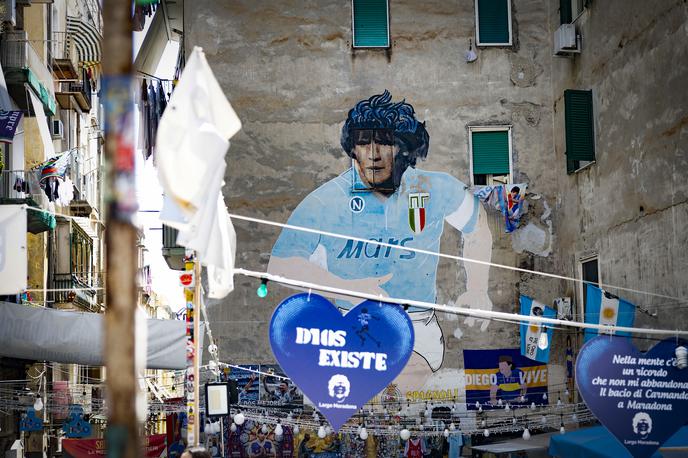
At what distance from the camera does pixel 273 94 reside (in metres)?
23.7

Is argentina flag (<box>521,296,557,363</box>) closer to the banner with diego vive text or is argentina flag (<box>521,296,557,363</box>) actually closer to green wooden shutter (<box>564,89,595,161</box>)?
the banner with diego vive text

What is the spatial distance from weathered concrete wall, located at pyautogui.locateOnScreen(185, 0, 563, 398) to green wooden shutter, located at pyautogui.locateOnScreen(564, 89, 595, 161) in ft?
7.39

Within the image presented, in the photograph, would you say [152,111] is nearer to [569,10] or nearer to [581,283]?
[569,10]

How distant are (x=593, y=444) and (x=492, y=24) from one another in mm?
10194

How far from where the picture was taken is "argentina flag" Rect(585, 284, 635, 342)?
734 inches

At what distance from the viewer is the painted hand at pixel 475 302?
23484 millimetres

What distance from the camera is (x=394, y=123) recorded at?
2380 centimetres

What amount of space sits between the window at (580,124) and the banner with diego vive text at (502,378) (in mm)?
4348

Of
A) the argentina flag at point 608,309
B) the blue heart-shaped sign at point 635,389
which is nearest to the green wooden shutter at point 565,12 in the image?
the argentina flag at point 608,309

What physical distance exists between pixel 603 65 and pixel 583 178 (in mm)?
2314

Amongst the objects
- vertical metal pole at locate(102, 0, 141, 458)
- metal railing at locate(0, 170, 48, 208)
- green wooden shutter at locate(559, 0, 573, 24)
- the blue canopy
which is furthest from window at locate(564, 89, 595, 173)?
vertical metal pole at locate(102, 0, 141, 458)

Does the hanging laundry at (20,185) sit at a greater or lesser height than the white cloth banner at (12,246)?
greater

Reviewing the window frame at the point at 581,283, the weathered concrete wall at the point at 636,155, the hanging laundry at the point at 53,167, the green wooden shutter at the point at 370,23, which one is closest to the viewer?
the weathered concrete wall at the point at 636,155

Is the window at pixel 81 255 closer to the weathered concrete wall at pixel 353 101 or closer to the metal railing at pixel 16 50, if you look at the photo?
the metal railing at pixel 16 50
